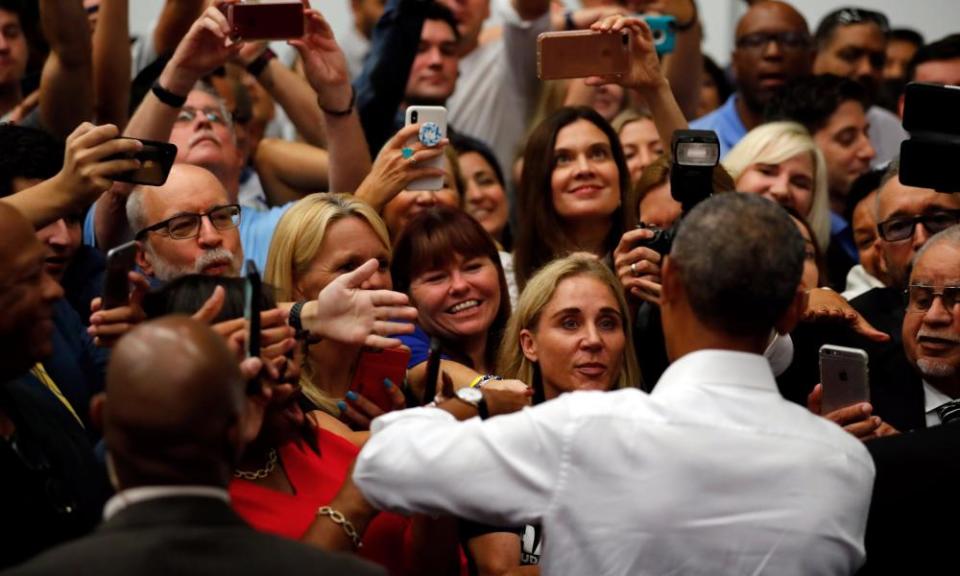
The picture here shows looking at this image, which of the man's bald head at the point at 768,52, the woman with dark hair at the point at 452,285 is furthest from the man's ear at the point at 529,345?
the man's bald head at the point at 768,52

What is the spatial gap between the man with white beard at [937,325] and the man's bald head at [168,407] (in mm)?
1948

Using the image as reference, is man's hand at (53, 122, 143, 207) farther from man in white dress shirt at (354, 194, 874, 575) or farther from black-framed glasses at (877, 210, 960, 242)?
black-framed glasses at (877, 210, 960, 242)

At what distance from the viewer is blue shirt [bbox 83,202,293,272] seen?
13.8 ft

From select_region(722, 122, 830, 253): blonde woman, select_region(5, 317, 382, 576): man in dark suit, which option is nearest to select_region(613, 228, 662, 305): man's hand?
select_region(5, 317, 382, 576): man in dark suit

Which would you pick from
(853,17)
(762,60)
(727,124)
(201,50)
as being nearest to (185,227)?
(201,50)

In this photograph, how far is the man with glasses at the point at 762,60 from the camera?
19.2 ft

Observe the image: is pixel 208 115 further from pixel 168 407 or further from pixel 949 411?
pixel 168 407

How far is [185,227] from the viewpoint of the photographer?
3633 millimetres

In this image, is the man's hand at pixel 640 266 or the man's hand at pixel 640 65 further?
the man's hand at pixel 640 65

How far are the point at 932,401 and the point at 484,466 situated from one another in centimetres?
157

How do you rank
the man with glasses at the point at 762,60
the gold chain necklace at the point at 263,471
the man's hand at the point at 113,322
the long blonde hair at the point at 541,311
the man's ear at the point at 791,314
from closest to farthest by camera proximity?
the man's ear at the point at 791,314 < the man's hand at the point at 113,322 < the gold chain necklace at the point at 263,471 < the long blonde hair at the point at 541,311 < the man with glasses at the point at 762,60

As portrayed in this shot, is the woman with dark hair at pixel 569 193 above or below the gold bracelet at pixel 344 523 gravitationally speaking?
above

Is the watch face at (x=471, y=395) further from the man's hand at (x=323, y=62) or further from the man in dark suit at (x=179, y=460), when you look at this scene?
the man's hand at (x=323, y=62)

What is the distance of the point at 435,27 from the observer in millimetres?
5551
